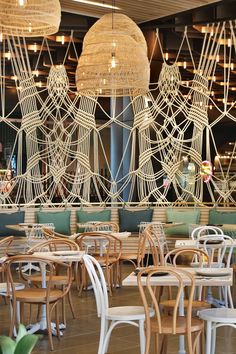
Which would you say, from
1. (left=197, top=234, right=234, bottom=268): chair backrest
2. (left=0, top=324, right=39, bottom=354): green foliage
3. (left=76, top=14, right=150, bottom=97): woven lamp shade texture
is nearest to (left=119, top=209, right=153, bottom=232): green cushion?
(left=76, top=14, right=150, bottom=97): woven lamp shade texture

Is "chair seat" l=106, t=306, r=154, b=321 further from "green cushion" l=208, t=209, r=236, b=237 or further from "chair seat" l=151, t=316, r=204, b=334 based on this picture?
"green cushion" l=208, t=209, r=236, b=237

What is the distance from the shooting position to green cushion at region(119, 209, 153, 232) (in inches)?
448

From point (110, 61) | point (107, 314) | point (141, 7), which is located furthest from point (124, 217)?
point (107, 314)

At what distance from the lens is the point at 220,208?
11.0 m

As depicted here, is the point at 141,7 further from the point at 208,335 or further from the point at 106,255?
the point at 208,335

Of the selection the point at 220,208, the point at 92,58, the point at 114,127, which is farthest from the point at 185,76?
the point at 92,58

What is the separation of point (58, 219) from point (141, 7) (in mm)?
4041

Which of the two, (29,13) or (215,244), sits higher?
(29,13)

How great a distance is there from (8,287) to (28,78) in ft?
21.1

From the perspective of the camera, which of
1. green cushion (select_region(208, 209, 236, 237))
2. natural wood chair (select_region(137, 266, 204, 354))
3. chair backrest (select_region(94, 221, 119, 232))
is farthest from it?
green cushion (select_region(208, 209, 236, 237))

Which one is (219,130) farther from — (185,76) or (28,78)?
(28,78)

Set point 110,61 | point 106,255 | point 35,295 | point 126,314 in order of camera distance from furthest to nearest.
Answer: point 106,255, point 110,61, point 35,295, point 126,314

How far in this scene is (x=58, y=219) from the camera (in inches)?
439

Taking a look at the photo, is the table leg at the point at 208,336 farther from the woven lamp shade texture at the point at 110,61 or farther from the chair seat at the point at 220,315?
the woven lamp shade texture at the point at 110,61
